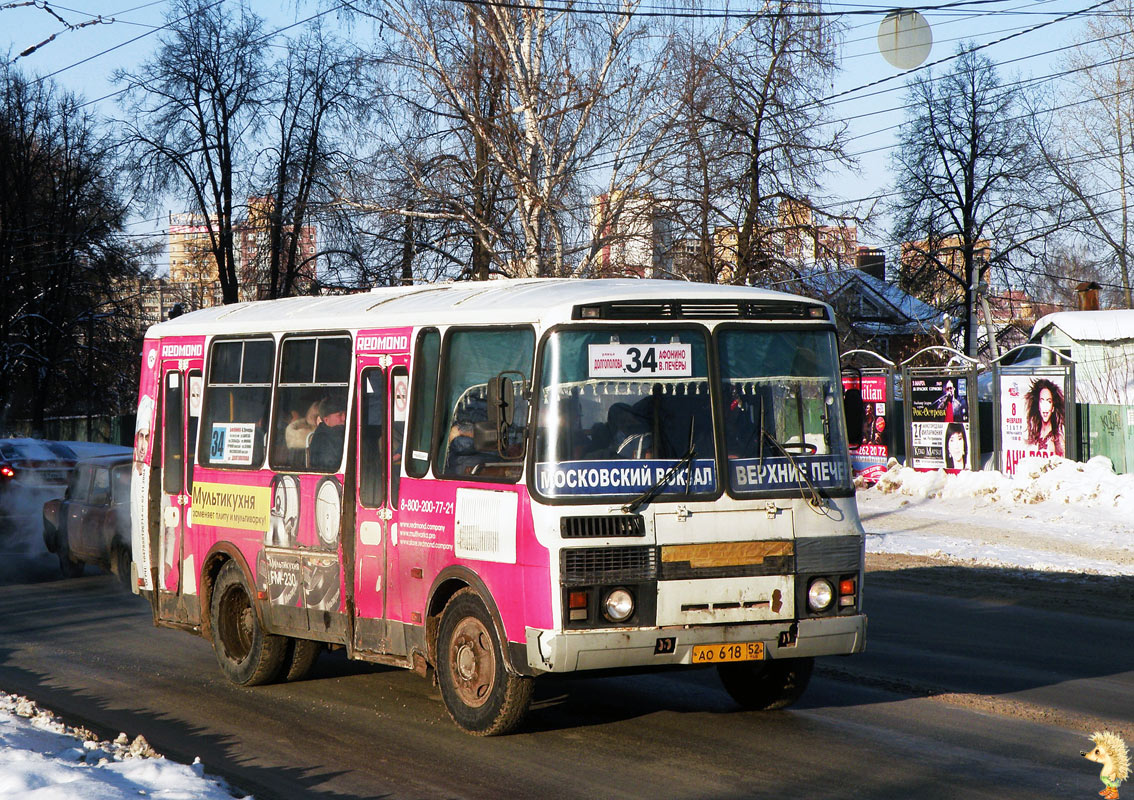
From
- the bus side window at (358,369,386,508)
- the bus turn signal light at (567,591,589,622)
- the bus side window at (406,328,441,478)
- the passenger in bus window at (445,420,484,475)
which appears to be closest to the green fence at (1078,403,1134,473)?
the bus side window at (358,369,386,508)

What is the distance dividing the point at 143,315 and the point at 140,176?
9.57m

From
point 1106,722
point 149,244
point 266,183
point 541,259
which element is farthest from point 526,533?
point 149,244

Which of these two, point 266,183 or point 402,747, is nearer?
point 402,747

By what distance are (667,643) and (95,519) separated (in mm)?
11223

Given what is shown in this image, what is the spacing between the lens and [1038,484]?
2402 cm

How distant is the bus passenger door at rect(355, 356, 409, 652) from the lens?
8.61 meters

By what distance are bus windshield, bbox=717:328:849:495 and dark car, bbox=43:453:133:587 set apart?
1047 cm

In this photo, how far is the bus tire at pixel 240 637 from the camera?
9.80 m

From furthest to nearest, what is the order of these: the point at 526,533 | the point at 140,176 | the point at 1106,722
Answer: the point at 140,176, the point at 1106,722, the point at 526,533

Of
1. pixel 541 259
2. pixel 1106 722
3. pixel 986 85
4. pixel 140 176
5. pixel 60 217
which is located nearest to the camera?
pixel 1106 722

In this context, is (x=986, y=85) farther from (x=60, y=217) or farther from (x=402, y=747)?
(x=402, y=747)

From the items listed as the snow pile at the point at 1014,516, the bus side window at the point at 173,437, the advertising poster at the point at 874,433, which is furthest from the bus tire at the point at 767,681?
the advertising poster at the point at 874,433

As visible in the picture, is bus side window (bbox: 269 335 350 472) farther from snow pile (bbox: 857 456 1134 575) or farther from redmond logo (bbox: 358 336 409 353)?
snow pile (bbox: 857 456 1134 575)

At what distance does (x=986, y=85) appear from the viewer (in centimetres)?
5028
